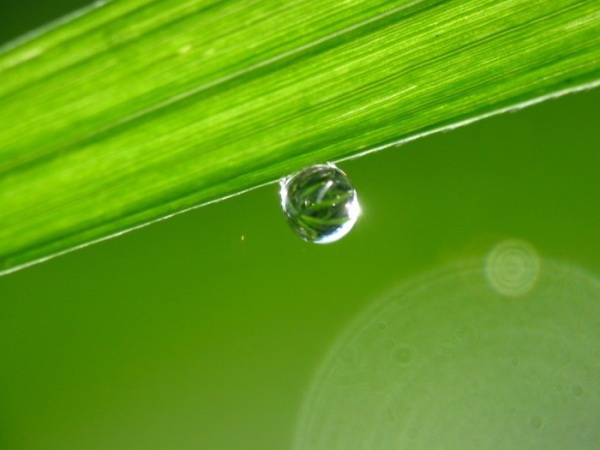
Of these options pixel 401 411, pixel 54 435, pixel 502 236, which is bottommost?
pixel 401 411

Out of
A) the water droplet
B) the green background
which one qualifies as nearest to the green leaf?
the water droplet

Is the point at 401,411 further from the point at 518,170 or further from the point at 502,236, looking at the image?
the point at 518,170

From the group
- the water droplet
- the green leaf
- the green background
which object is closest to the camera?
the green leaf

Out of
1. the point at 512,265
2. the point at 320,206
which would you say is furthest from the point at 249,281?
the point at 320,206

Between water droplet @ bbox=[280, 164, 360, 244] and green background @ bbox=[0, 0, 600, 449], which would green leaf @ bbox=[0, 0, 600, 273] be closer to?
water droplet @ bbox=[280, 164, 360, 244]

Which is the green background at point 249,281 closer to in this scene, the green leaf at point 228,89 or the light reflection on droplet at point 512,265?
the light reflection on droplet at point 512,265

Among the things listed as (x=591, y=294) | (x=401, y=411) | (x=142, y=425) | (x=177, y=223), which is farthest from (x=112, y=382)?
(x=591, y=294)

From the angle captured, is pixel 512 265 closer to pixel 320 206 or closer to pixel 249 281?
pixel 249 281

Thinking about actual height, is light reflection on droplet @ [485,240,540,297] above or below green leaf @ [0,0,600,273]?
above

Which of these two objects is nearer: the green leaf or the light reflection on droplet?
the green leaf
